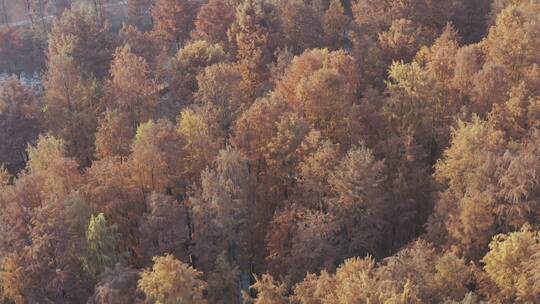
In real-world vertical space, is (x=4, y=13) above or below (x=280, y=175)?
above

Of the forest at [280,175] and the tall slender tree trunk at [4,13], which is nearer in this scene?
the forest at [280,175]

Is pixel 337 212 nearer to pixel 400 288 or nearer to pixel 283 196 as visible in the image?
pixel 283 196

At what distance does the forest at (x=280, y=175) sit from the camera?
4188 centimetres

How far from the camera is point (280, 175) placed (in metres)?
53.7

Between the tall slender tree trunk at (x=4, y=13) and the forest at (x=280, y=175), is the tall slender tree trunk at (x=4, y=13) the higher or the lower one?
the higher one

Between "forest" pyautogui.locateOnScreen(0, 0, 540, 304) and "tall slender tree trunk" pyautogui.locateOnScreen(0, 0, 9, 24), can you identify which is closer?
"forest" pyautogui.locateOnScreen(0, 0, 540, 304)

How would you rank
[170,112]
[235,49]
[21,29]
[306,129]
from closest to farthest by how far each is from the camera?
1. [306,129]
2. [170,112]
3. [235,49]
4. [21,29]

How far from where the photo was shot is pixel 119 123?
58906mm

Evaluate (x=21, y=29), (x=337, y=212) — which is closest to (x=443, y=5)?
(x=337, y=212)

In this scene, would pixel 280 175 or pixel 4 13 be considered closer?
pixel 280 175

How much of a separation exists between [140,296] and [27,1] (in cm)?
8516

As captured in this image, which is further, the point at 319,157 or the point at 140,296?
the point at 319,157

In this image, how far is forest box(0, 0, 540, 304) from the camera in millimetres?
41875

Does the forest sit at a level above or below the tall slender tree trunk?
below
